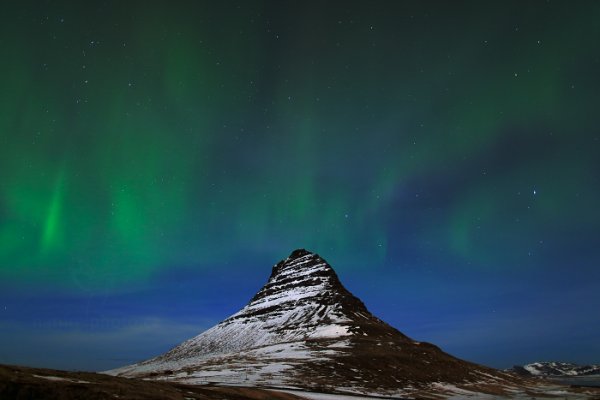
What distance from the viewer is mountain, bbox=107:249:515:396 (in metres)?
62.2

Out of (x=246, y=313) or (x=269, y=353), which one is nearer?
(x=269, y=353)

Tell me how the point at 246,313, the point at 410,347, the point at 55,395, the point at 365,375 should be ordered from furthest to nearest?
the point at 246,313 < the point at 410,347 < the point at 365,375 < the point at 55,395

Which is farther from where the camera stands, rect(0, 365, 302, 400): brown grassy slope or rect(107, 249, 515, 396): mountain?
rect(107, 249, 515, 396): mountain

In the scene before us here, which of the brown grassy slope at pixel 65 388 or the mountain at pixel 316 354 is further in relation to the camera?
the mountain at pixel 316 354

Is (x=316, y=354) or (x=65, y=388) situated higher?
(x=65, y=388)

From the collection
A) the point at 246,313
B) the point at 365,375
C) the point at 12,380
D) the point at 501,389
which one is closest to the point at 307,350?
the point at 365,375

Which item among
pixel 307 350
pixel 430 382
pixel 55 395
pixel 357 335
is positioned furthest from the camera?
pixel 357 335

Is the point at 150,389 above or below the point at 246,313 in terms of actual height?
below

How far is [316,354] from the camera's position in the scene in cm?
8844

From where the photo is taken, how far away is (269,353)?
317ft

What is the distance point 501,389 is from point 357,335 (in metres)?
43.4

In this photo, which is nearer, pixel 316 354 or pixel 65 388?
pixel 65 388

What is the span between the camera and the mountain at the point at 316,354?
62.2 metres

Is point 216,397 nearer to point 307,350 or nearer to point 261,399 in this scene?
point 261,399
